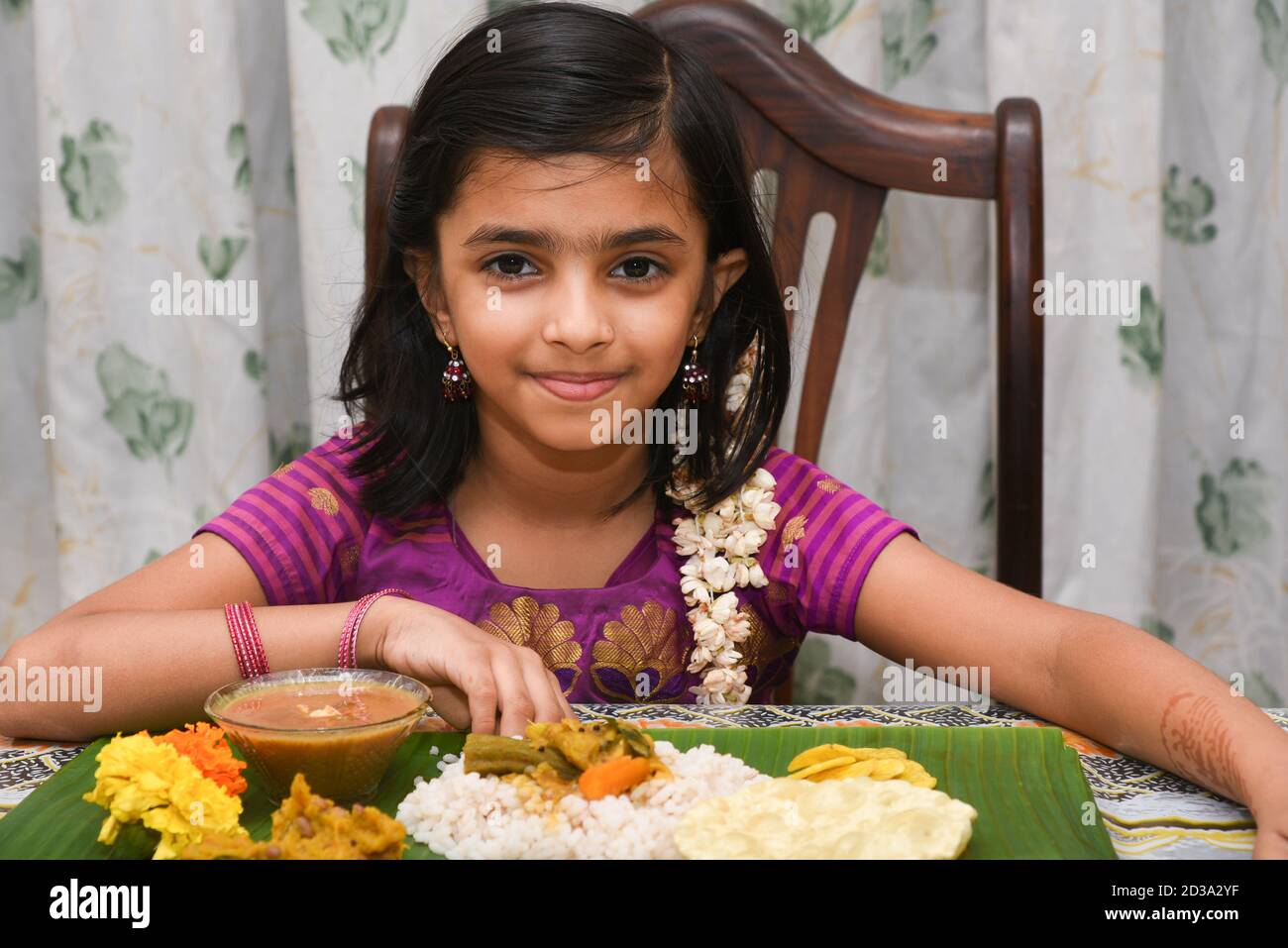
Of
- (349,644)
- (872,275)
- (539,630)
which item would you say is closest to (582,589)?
(539,630)

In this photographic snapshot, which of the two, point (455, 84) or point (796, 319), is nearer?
point (455, 84)

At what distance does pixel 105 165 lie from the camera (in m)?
1.56

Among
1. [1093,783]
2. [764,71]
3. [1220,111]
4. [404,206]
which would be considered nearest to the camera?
[1093,783]

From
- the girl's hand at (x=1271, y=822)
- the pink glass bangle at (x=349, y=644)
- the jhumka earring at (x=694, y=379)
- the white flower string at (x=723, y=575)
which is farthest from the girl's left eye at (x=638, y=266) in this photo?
the girl's hand at (x=1271, y=822)

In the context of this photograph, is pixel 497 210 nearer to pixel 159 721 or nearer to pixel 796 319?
pixel 159 721

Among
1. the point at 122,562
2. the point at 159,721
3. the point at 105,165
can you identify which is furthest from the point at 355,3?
the point at 159,721

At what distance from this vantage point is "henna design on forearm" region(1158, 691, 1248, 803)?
753 millimetres

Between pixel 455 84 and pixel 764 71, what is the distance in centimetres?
37

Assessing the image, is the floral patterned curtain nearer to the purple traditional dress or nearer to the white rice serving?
the purple traditional dress

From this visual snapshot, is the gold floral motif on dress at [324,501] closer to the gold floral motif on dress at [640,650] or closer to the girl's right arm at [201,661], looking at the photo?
the girl's right arm at [201,661]

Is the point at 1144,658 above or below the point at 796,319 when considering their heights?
below

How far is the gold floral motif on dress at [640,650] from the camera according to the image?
45.2 inches

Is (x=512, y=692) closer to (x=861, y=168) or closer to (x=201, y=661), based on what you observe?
(x=201, y=661)

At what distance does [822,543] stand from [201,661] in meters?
0.53
